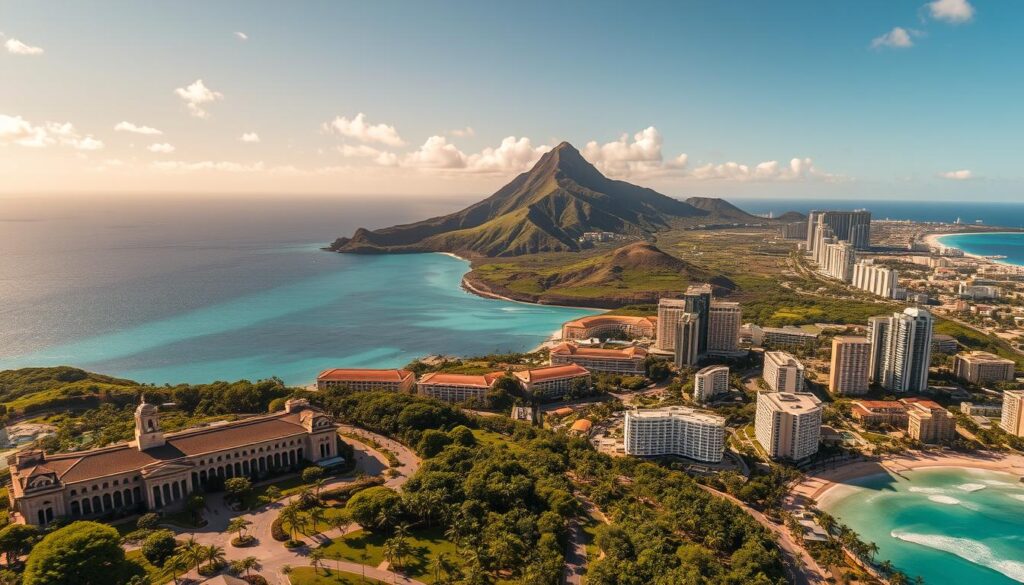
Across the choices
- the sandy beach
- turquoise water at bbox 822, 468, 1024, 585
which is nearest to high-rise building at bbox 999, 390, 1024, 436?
the sandy beach

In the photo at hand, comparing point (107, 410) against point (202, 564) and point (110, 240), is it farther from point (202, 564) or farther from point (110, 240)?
point (110, 240)

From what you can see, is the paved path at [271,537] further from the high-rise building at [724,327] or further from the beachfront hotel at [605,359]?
the high-rise building at [724,327]

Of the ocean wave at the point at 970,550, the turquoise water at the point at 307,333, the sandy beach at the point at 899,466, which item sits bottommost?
the ocean wave at the point at 970,550

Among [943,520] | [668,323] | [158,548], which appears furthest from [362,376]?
[943,520]

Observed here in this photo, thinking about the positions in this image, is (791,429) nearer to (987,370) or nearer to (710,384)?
(710,384)

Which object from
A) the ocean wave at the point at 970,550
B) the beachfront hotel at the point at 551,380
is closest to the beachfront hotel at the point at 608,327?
the beachfront hotel at the point at 551,380

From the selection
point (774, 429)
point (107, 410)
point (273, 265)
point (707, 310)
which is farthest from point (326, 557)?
point (273, 265)

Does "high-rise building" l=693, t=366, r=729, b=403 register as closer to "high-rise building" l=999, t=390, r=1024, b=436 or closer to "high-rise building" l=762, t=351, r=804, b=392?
"high-rise building" l=762, t=351, r=804, b=392
